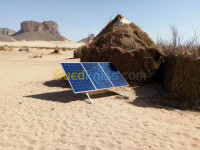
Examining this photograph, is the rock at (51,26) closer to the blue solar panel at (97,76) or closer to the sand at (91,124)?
the blue solar panel at (97,76)

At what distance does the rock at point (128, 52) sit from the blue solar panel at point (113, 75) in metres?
0.60

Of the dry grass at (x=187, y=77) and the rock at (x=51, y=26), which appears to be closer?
the dry grass at (x=187, y=77)

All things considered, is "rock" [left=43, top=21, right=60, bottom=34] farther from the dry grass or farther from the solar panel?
the dry grass

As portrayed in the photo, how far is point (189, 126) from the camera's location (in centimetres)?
488

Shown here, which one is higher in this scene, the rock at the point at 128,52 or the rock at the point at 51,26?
the rock at the point at 51,26

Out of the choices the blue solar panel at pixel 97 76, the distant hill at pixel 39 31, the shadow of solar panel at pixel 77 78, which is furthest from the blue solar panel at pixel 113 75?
the distant hill at pixel 39 31

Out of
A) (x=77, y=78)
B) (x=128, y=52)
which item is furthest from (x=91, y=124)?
(x=128, y=52)

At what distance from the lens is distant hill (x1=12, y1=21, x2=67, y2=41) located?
130525 mm

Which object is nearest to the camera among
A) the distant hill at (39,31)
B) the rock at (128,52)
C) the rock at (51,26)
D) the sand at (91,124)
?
the sand at (91,124)

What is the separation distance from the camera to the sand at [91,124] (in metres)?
3.86

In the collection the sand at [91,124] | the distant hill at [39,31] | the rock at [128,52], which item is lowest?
the sand at [91,124]

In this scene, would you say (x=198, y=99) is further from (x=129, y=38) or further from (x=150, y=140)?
(x=129, y=38)

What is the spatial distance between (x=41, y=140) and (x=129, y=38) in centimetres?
651

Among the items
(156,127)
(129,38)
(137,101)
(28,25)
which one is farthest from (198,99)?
(28,25)
